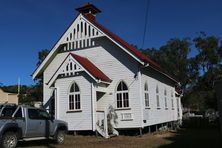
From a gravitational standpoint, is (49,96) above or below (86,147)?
above

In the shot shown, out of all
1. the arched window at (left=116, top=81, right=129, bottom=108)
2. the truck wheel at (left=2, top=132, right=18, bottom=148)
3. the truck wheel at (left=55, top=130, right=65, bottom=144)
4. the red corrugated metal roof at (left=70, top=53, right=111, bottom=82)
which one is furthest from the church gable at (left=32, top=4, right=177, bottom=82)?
the truck wheel at (left=2, top=132, right=18, bottom=148)

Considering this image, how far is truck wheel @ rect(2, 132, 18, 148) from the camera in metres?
15.0

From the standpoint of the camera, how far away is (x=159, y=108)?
2847 cm

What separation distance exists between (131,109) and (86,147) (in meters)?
7.19

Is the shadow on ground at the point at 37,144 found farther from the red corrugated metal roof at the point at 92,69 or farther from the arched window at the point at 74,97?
the red corrugated metal roof at the point at 92,69

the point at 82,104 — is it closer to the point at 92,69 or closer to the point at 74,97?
the point at 74,97

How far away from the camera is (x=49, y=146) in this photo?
17.2 meters

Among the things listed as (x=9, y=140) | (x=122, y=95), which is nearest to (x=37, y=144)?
(x=9, y=140)

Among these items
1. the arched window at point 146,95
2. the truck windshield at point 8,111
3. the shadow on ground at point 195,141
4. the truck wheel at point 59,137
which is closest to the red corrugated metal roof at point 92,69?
the arched window at point 146,95

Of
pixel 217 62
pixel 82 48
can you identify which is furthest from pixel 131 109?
pixel 217 62

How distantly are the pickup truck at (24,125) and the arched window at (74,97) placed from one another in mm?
4992

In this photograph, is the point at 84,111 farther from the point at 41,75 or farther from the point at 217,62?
the point at 217,62

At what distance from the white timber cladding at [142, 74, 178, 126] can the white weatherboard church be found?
8 cm

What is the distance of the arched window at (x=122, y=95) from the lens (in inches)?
949
